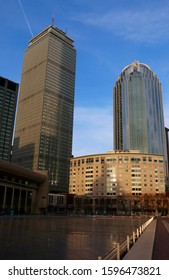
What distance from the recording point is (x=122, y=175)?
551ft

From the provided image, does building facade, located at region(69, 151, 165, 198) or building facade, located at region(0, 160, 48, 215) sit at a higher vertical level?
building facade, located at region(69, 151, 165, 198)

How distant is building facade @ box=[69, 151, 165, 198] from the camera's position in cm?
16412

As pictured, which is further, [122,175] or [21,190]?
[122,175]

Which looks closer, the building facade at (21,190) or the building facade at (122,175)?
the building facade at (21,190)

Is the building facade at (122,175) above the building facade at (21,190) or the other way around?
above

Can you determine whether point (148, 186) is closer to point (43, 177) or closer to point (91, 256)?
point (43, 177)

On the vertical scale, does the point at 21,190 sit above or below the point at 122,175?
below

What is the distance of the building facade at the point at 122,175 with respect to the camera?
164 m

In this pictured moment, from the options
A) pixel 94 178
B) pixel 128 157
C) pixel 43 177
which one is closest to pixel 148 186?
pixel 128 157

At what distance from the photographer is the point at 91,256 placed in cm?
1138

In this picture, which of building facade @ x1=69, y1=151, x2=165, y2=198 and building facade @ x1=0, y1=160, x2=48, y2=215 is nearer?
building facade @ x1=0, y1=160, x2=48, y2=215
